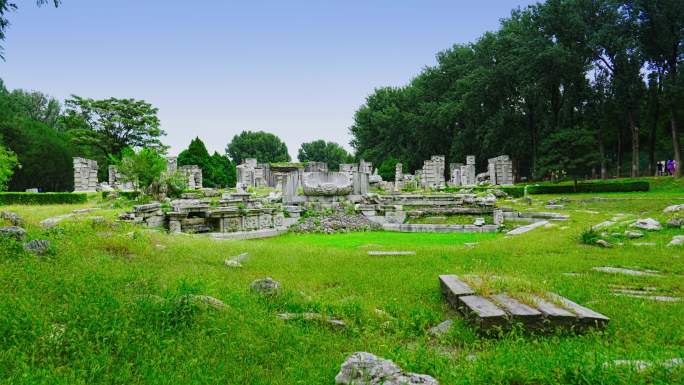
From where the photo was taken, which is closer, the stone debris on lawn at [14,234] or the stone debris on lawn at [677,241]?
the stone debris on lawn at [14,234]

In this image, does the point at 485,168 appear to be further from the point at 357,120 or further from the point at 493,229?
the point at 493,229

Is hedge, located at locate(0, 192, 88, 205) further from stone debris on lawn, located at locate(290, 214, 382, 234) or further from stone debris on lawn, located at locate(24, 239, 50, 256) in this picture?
stone debris on lawn, located at locate(24, 239, 50, 256)

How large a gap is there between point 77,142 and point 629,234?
4663 cm

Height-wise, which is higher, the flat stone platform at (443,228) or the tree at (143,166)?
the tree at (143,166)

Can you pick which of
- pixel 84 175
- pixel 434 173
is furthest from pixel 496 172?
pixel 84 175

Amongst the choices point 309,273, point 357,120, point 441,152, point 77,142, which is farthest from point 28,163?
point 309,273

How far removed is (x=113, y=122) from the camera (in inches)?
1713

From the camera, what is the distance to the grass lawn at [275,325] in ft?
9.67

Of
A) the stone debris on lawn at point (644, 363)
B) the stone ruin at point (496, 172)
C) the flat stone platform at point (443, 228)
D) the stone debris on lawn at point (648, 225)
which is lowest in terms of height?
the flat stone platform at point (443, 228)

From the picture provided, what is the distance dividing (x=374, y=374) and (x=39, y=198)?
24523 millimetres

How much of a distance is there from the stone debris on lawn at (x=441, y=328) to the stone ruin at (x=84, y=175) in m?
30.3

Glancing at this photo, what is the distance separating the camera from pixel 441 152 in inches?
2023

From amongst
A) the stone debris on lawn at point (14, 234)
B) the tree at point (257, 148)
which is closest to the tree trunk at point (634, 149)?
the stone debris on lawn at point (14, 234)

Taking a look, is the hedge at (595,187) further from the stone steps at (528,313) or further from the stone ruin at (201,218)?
the stone steps at (528,313)
